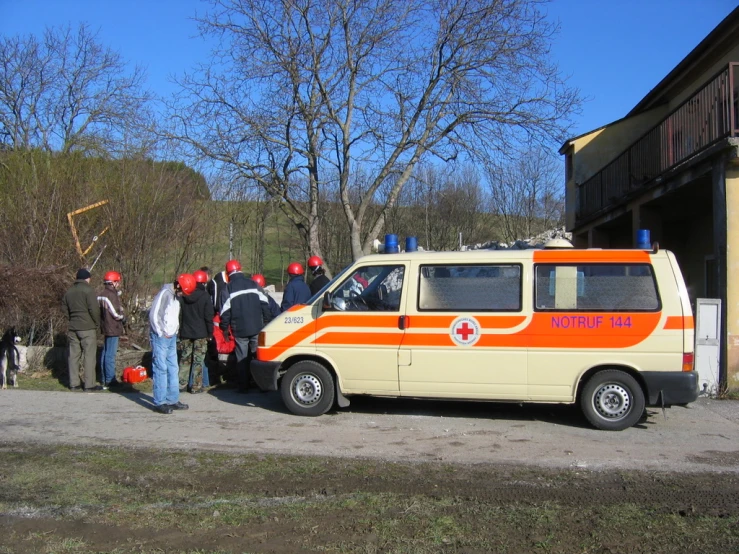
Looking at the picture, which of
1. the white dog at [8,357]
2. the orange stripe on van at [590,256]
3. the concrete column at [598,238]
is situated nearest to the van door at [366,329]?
the orange stripe on van at [590,256]

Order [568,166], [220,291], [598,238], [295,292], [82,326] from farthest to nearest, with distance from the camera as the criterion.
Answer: [568,166], [598,238], [220,291], [295,292], [82,326]

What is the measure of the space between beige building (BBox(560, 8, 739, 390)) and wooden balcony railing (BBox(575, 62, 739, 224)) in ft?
0.06

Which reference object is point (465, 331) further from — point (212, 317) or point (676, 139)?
point (676, 139)

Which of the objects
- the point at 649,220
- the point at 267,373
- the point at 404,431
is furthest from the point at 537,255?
the point at 649,220

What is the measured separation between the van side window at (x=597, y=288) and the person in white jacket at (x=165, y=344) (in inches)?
174

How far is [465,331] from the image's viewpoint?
7.77 m

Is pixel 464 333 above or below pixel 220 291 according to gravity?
below

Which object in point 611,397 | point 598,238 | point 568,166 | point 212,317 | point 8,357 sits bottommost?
point 611,397

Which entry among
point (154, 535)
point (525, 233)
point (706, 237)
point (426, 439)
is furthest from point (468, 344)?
point (525, 233)

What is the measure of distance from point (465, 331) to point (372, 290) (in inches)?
48.2

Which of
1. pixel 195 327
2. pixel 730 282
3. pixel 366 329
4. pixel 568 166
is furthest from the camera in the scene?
pixel 568 166

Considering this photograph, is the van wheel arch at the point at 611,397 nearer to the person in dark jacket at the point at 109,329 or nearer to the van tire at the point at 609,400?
the van tire at the point at 609,400

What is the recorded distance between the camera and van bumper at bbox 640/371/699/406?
23.8 feet

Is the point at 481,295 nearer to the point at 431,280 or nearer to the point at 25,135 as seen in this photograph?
the point at 431,280
